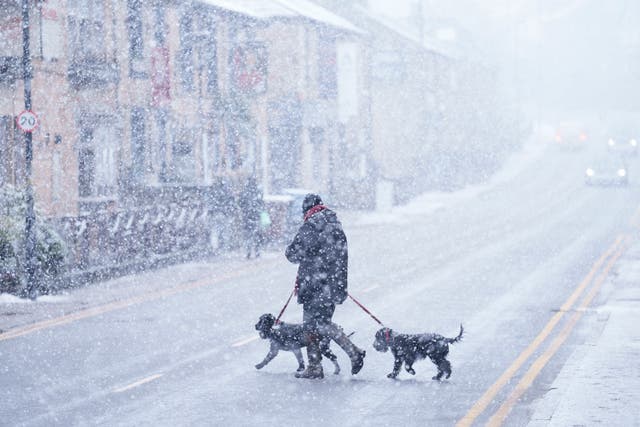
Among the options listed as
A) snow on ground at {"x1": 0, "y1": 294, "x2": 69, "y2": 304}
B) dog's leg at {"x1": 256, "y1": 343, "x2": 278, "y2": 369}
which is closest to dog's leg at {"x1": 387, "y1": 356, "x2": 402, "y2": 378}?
dog's leg at {"x1": 256, "y1": 343, "x2": 278, "y2": 369}

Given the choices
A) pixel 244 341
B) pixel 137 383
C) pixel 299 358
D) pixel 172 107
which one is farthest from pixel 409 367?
pixel 172 107

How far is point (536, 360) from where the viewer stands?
1281cm

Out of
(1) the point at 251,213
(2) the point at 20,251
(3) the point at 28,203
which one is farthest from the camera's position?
(1) the point at 251,213

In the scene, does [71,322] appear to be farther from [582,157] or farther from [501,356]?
[582,157]

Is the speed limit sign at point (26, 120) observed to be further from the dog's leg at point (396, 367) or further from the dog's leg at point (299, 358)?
the dog's leg at point (396, 367)

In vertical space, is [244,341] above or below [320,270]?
below

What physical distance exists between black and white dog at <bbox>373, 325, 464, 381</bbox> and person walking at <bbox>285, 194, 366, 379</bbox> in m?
0.38

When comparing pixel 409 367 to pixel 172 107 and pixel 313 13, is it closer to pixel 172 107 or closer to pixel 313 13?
pixel 172 107

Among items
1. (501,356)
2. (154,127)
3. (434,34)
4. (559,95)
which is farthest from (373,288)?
(559,95)

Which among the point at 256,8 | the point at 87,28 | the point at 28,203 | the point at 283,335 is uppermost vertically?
the point at 256,8

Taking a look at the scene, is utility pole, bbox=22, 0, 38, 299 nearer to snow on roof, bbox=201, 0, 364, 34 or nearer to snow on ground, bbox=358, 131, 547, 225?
snow on roof, bbox=201, 0, 364, 34

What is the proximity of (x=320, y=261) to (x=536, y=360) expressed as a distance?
306 cm

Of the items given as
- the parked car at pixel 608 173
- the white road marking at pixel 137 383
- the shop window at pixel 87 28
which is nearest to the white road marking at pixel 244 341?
the white road marking at pixel 137 383

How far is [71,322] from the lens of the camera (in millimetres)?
16625
